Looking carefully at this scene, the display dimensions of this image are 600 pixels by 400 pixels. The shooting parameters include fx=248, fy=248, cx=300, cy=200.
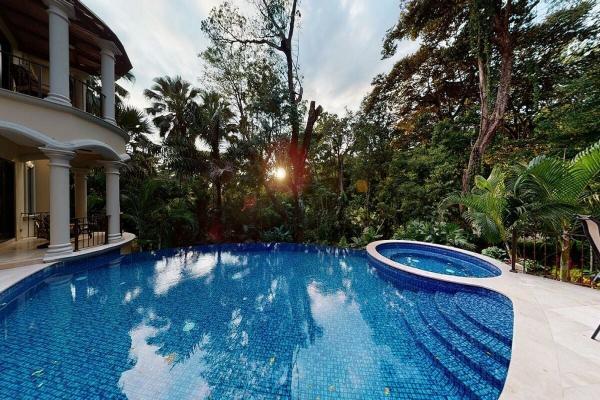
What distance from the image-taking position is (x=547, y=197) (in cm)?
576

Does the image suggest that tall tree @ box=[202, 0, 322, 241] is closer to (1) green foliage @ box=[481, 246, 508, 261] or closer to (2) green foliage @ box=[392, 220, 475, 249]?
(2) green foliage @ box=[392, 220, 475, 249]

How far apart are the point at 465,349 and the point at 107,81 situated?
12691 millimetres

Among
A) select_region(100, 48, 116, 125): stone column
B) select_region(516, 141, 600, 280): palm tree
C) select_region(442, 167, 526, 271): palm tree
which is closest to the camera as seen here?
select_region(516, 141, 600, 280): palm tree

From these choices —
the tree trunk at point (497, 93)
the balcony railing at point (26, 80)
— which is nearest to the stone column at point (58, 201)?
the balcony railing at point (26, 80)

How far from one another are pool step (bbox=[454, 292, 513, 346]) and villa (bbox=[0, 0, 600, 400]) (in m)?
0.04

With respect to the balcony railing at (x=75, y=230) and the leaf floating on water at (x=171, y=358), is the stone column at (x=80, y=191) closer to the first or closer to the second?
the balcony railing at (x=75, y=230)

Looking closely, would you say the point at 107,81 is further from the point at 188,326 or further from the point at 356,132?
the point at 356,132

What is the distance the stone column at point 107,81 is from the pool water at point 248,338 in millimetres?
5533

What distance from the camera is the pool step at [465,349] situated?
305 cm

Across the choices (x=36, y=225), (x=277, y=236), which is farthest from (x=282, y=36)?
(x=36, y=225)

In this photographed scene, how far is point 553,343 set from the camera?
9.60 ft

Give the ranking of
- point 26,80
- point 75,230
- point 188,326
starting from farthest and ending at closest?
1. point 26,80
2. point 75,230
3. point 188,326

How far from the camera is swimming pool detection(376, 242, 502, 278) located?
7282 millimetres

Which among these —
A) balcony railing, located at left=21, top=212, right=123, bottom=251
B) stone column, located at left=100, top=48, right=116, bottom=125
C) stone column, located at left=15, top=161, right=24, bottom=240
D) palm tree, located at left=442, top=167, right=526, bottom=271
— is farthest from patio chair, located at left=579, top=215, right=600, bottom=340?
stone column, located at left=15, top=161, right=24, bottom=240
